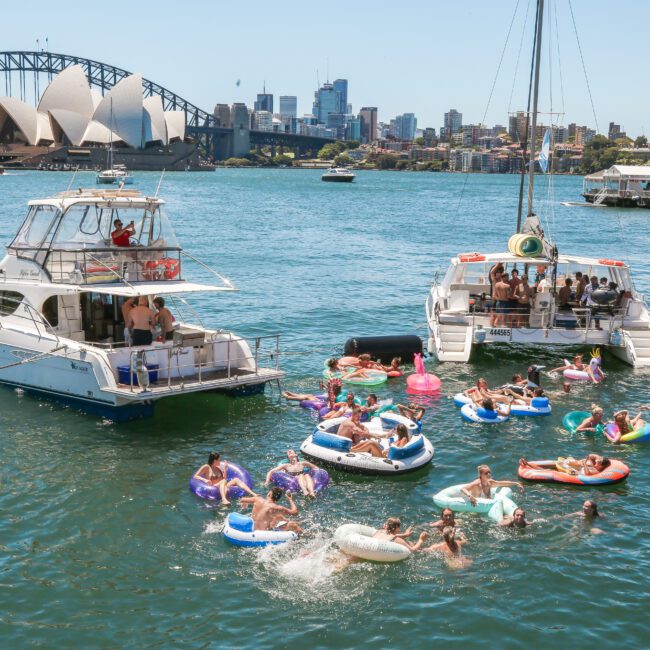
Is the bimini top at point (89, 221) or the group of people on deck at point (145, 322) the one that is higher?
the bimini top at point (89, 221)

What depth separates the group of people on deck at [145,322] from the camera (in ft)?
76.9

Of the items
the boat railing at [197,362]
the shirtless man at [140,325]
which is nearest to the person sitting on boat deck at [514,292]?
the boat railing at [197,362]

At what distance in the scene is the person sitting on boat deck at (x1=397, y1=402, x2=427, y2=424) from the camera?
22.8 metres

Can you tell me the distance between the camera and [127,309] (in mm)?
24047

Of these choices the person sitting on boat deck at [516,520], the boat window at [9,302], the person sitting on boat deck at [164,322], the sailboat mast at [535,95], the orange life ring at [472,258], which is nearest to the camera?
the person sitting on boat deck at [516,520]

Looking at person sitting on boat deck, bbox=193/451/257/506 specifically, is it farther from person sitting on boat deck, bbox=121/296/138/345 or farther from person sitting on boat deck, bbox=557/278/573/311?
person sitting on boat deck, bbox=557/278/573/311

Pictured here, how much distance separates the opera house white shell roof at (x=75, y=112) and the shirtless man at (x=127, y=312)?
146954 millimetres

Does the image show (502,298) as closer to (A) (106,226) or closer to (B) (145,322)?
(B) (145,322)

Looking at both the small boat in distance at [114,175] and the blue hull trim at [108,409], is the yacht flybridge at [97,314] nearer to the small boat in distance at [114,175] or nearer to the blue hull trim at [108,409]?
the blue hull trim at [108,409]

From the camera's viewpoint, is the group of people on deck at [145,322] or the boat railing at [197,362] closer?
the boat railing at [197,362]

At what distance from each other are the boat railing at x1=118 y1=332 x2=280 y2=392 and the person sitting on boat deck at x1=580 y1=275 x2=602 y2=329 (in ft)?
38.5

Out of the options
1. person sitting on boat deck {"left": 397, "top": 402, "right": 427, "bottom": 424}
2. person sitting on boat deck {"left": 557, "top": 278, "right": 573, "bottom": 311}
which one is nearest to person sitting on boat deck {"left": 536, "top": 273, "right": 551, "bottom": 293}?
person sitting on boat deck {"left": 557, "top": 278, "right": 573, "bottom": 311}

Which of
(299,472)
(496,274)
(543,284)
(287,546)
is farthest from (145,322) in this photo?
(543,284)

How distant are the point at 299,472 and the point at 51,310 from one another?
9777 mm
